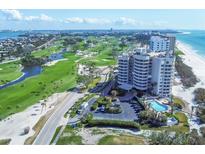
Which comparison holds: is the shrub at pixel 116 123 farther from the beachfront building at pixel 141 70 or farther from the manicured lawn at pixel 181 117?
the beachfront building at pixel 141 70

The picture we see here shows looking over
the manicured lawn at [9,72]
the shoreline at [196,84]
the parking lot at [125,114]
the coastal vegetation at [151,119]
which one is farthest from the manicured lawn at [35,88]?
the shoreline at [196,84]

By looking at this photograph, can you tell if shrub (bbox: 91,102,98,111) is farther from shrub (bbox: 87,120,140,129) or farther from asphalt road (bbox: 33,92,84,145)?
shrub (bbox: 87,120,140,129)

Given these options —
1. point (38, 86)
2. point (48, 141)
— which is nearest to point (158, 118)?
point (48, 141)

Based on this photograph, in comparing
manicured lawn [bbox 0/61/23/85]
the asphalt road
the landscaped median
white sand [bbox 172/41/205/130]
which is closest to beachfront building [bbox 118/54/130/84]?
the asphalt road

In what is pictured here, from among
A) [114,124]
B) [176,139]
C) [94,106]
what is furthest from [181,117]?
[94,106]

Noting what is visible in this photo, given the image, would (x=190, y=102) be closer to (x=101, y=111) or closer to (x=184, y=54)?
(x=101, y=111)
